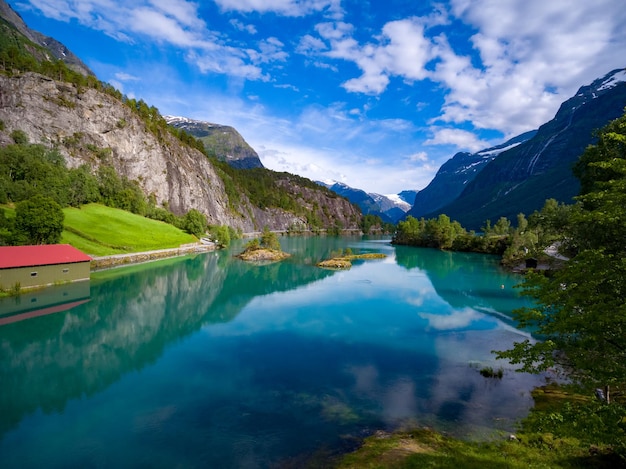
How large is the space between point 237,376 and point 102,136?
123 meters

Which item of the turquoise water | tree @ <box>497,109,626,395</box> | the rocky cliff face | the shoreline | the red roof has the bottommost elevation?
the turquoise water

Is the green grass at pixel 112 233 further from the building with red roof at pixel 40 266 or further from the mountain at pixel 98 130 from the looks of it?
the mountain at pixel 98 130

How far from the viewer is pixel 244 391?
19062 millimetres

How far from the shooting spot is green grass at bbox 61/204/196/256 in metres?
66.3

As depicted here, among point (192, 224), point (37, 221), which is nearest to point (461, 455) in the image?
point (37, 221)

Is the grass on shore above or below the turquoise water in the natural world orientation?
above

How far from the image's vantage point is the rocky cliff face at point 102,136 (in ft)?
328

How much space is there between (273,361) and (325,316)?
13043mm

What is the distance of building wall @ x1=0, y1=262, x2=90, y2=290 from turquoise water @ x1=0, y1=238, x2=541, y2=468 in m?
2.69

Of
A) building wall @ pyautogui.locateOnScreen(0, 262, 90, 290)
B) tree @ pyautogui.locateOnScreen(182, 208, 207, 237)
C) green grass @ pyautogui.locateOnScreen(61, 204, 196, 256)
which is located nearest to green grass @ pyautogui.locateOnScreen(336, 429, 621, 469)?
building wall @ pyautogui.locateOnScreen(0, 262, 90, 290)

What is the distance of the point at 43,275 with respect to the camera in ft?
143

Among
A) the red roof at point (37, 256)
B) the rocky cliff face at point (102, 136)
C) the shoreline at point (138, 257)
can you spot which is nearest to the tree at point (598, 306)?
the red roof at point (37, 256)

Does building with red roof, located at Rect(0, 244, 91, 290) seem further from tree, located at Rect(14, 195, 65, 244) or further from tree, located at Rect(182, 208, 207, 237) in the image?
tree, located at Rect(182, 208, 207, 237)

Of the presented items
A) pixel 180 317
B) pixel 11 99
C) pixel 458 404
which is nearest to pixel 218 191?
pixel 11 99
